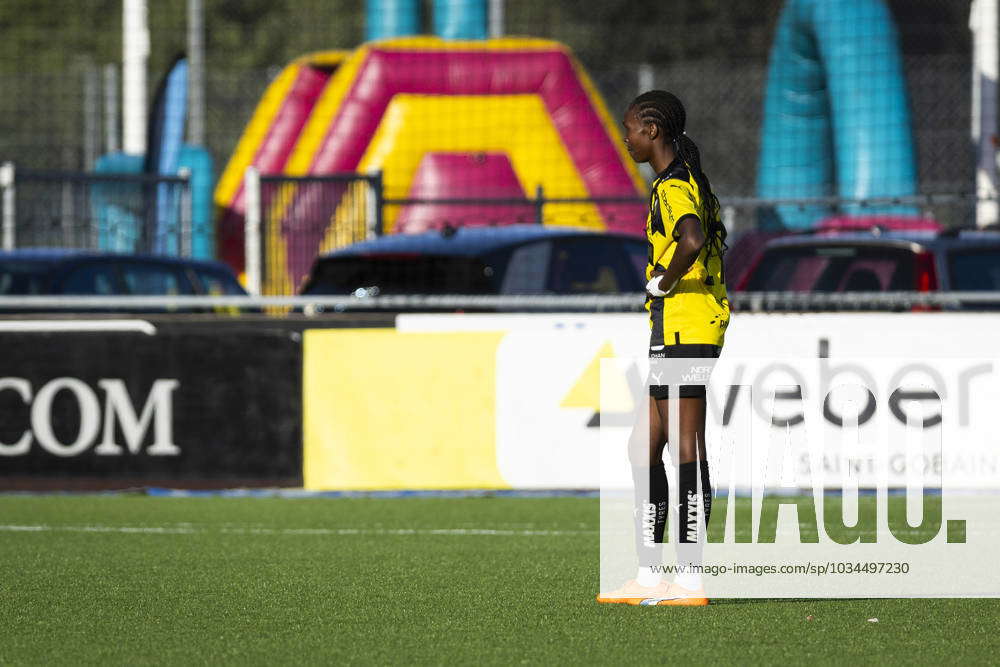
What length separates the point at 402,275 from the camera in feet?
43.3

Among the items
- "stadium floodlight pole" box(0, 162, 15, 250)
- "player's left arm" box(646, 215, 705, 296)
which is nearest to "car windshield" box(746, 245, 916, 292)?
"player's left arm" box(646, 215, 705, 296)

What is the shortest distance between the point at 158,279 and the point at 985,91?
7.40m

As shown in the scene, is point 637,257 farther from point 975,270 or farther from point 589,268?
point 975,270

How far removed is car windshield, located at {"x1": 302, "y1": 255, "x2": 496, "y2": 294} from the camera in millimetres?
13047

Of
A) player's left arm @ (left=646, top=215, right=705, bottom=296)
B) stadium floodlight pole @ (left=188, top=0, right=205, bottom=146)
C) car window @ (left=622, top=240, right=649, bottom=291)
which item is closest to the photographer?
player's left arm @ (left=646, top=215, right=705, bottom=296)

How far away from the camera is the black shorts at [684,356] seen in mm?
6883

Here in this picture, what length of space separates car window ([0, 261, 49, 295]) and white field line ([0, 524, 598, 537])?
444 centimetres

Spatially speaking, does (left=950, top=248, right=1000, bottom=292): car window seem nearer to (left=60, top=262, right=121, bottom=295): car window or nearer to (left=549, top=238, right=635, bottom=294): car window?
(left=549, top=238, right=635, bottom=294): car window

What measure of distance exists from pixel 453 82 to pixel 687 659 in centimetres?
1967

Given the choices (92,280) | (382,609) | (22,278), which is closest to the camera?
(382,609)

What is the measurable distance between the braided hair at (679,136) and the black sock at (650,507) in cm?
79

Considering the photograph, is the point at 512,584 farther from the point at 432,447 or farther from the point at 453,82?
the point at 453,82

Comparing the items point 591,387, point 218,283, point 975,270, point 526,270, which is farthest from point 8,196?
point 975,270
